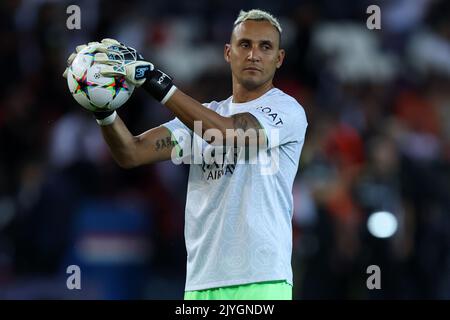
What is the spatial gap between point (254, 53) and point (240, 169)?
0.68m

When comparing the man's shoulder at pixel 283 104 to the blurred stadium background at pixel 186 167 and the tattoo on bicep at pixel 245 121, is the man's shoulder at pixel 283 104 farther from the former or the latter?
the blurred stadium background at pixel 186 167

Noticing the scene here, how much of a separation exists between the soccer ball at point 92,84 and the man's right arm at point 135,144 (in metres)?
0.35

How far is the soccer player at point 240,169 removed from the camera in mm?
5453

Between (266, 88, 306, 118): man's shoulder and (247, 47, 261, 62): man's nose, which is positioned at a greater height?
(247, 47, 261, 62): man's nose

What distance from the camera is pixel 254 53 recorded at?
586cm

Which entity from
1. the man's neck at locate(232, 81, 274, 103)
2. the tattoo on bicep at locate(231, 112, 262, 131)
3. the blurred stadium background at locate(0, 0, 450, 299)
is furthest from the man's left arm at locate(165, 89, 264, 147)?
the blurred stadium background at locate(0, 0, 450, 299)

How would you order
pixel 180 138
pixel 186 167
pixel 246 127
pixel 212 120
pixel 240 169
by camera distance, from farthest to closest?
1. pixel 186 167
2. pixel 180 138
3. pixel 240 169
4. pixel 246 127
5. pixel 212 120

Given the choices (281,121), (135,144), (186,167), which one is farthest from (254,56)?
(186,167)

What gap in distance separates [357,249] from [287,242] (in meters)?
4.11

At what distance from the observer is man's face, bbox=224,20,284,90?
19.2 ft

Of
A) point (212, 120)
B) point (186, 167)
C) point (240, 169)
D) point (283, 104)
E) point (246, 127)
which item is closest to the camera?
point (212, 120)

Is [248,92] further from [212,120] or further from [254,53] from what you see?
[212,120]

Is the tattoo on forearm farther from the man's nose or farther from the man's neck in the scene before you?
the man's nose

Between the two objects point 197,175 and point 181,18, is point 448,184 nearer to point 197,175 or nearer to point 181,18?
point 181,18
